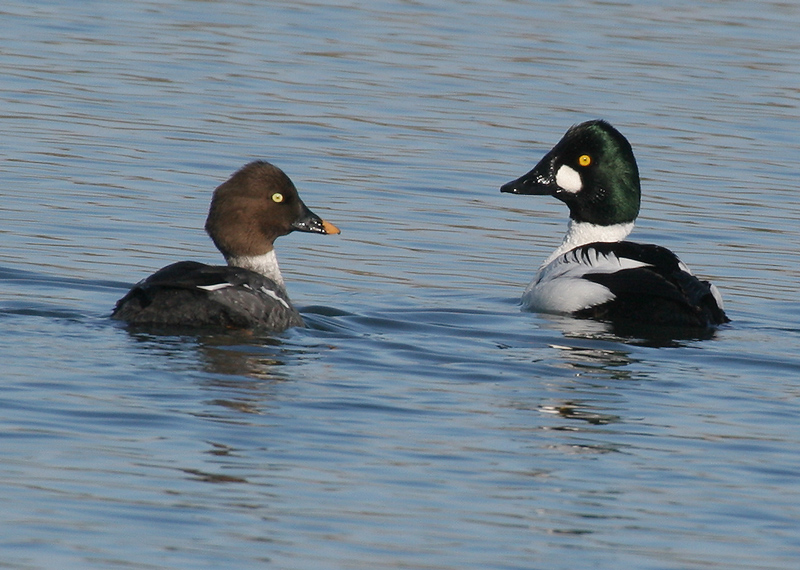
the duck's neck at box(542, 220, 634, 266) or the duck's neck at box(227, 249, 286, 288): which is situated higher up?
the duck's neck at box(542, 220, 634, 266)

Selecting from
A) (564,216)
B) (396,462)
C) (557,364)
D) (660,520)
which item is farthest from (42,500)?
(564,216)

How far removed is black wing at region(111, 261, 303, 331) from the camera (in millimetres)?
9109

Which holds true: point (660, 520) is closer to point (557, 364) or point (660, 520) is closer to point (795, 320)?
point (557, 364)

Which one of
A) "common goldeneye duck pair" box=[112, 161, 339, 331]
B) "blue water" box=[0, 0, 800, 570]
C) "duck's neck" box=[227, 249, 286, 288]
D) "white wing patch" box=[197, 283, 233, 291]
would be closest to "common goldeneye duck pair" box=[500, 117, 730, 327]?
"blue water" box=[0, 0, 800, 570]

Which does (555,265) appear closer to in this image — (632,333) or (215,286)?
(632,333)

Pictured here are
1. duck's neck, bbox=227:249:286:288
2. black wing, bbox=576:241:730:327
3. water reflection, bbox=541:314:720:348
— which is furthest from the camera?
duck's neck, bbox=227:249:286:288

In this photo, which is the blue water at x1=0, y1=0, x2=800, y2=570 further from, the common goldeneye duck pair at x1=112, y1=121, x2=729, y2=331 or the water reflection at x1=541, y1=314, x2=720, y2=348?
the common goldeneye duck pair at x1=112, y1=121, x2=729, y2=331

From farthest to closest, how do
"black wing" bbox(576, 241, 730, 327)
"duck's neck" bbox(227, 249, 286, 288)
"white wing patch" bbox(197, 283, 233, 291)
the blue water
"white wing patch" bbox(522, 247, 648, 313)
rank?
"white wing patch" bbox(522, 247, 648, 313) → "duck's neck" bbox(227, 249, 286, 288) → "black wing" bbox(576, 241, 730, 327) → "white wing patch" bbox(197, 283, 233, 291) → the blue water

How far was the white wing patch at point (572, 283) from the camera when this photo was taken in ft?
34.7

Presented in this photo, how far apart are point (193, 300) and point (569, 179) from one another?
12.4 ft

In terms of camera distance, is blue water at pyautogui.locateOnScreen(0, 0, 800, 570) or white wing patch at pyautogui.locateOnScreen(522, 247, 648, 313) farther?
white wing patch at pyautogui.locateOnScreen(522, 247, 648, 313)

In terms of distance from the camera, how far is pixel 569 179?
11.9 m

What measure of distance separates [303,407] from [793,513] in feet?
7.88

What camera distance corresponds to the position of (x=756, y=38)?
2331cm
